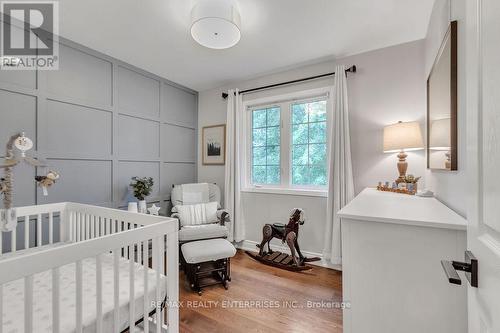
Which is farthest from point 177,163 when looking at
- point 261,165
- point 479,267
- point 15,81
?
point 479,267

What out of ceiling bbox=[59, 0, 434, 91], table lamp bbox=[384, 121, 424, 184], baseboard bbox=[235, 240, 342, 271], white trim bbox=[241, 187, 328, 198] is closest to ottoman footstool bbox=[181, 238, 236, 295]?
baseboard bbox=[235, 240, 342, 271]

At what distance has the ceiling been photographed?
1.80 m

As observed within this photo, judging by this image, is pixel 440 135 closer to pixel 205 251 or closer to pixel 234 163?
pixel 205 251

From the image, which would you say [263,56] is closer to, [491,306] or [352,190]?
[352,190]

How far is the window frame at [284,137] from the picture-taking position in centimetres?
280

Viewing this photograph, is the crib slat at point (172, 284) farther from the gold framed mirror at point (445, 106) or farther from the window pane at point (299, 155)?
the window pane at point (299, 155)

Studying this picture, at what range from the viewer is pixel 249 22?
1985 millimetres

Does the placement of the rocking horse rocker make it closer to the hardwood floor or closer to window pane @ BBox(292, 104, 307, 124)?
the hardwood floor

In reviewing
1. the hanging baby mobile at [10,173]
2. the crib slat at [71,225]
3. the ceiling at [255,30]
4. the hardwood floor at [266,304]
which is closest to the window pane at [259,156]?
the ceiling at [255,30]

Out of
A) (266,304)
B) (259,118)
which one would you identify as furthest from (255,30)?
(266,304)

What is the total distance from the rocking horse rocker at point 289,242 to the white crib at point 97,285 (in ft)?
5.10

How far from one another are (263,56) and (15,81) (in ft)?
7.65

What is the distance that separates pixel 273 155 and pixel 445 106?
6.53 ft

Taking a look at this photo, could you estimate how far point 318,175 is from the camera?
9.39 feet
